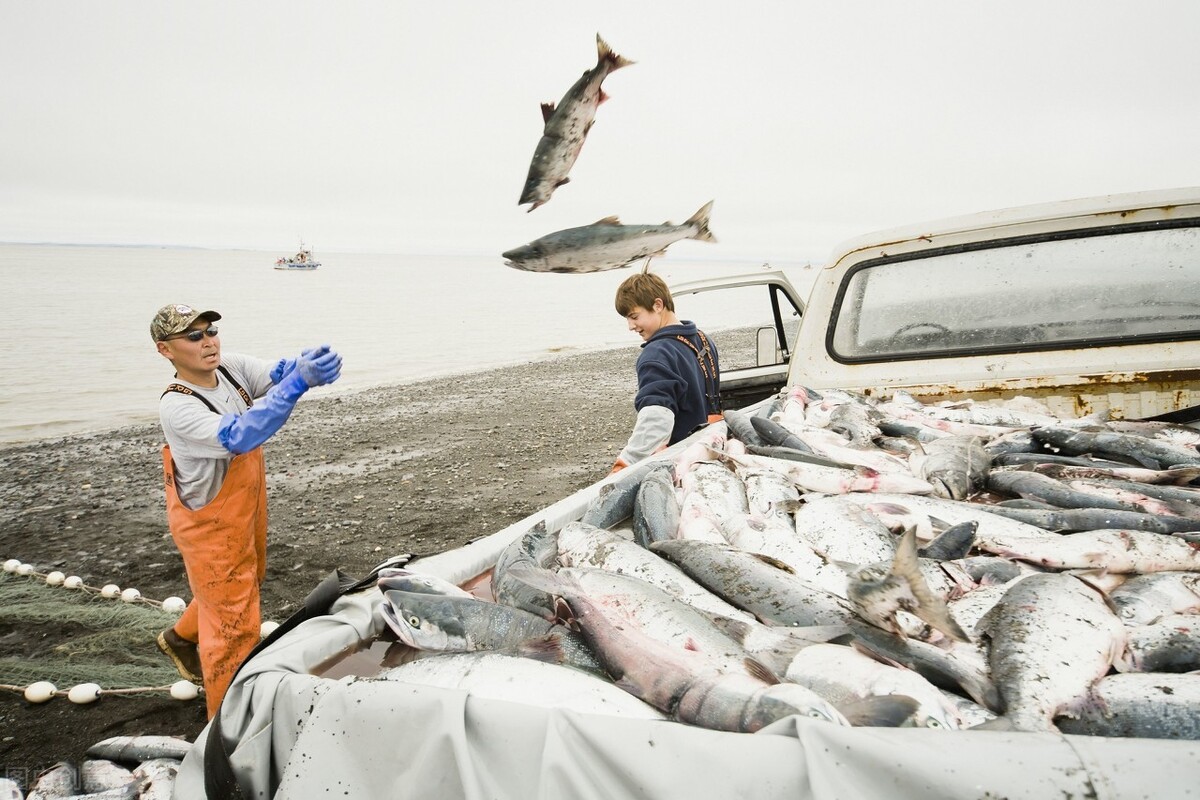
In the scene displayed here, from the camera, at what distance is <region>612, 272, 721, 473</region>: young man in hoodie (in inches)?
156

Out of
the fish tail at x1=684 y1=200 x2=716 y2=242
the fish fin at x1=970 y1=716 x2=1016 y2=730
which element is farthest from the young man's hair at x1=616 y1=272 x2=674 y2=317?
the fish fin at x1=970 y1=716 x2=1016 y2=730

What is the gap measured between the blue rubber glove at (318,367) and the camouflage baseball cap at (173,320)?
1.61 ft

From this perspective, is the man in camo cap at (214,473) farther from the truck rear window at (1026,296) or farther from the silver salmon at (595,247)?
the truck rear window at (1026,296)

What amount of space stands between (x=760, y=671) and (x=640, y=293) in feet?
9.71

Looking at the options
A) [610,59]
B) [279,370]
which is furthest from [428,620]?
[279,370]

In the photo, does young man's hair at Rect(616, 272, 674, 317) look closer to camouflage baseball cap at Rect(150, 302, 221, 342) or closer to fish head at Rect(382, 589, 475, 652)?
camouflage baseball cap at Rect(150, 302, 221, 342)

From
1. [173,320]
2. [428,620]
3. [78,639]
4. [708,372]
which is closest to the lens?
[428,620]

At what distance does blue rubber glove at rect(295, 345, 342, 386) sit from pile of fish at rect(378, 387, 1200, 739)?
71.3 inches

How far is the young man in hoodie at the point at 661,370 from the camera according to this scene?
3.96m

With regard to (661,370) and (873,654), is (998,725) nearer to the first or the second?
(873,654)

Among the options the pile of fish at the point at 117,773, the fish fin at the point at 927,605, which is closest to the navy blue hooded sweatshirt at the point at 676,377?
the fish fin at the point at 927,605

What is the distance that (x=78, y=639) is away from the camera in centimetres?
452

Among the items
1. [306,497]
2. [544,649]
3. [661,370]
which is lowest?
[306,497]

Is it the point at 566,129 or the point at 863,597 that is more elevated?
the point at 566,129
